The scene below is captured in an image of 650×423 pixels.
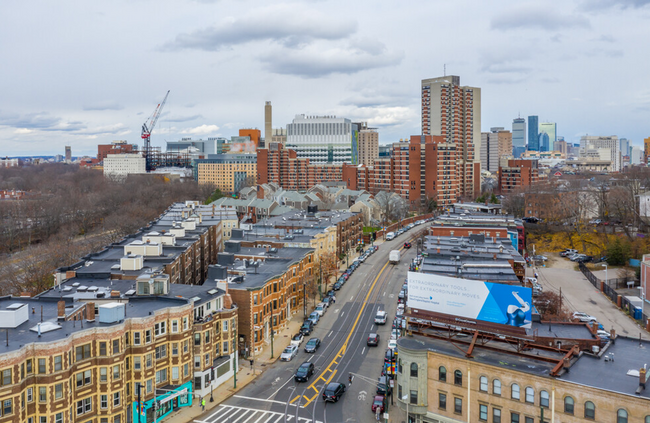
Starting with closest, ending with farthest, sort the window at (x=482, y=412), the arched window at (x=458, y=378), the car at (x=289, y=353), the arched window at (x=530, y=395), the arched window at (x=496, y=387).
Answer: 1. the arched window at (x=530, y=395)
2. the arched window at (x=496, y=387)
3. the window at (x=482, y=412)
4. the arched window at (x=458, y=378)
5. the car at (x=289, y=353)

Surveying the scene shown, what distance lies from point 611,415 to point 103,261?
56994 mm

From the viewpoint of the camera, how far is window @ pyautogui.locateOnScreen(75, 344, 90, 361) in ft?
127

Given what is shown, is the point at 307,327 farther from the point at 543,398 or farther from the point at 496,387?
the point at 543,398

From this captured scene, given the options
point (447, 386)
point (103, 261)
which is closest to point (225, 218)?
point (103, 261)

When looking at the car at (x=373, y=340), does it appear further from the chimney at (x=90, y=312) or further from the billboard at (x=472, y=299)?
the chimney at (x=90, y=312)

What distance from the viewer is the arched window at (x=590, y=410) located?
106 ft

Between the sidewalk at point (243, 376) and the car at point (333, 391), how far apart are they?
8634 millimetres

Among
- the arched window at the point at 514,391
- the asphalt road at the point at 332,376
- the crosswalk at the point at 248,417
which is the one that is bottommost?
the crosswalk at the point at 248,417

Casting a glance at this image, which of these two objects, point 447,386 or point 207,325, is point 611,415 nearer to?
point 447,386

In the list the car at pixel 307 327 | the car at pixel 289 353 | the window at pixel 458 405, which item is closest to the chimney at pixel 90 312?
the car at pixel 289 353

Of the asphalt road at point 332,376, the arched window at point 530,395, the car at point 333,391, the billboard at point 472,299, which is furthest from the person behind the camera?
the car at point 333,391

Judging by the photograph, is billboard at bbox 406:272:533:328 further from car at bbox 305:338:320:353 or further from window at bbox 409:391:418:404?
car at bbox 305:338:320:353

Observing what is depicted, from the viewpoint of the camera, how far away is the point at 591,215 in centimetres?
14250

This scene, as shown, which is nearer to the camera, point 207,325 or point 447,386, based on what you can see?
point 447,386
